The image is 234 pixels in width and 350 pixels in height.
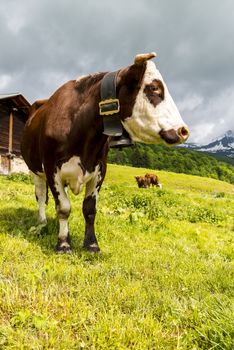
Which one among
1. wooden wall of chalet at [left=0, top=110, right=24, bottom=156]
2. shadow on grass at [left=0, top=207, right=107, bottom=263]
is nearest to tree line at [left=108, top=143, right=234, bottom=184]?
wooden wall of chalet at [left=0, top=110, right=24, bottom=156]

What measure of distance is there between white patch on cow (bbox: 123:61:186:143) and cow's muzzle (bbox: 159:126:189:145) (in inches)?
1.8

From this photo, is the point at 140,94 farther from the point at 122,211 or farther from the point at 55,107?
the point at 122,211

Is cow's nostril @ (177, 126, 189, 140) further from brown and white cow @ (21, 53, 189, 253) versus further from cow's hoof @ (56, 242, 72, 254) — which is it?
cow's hoof @ (56, 242, 72, 254)

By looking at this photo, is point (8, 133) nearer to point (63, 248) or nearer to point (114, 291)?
point (63, 248)

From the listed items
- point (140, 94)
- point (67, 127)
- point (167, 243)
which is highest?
point (140, 94)

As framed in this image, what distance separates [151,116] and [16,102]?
32.6 meters

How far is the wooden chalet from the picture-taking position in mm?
32969

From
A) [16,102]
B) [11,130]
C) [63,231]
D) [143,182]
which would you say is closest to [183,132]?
[63,231]

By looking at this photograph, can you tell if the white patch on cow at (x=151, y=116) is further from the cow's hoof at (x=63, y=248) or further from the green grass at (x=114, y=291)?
the cow's hoof at (x=63, y=248)

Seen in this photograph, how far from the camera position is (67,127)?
5164 mm

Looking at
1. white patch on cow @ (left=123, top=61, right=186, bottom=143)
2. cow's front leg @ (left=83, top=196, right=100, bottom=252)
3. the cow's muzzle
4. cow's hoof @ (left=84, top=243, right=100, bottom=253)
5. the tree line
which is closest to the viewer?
the cow's muzzle

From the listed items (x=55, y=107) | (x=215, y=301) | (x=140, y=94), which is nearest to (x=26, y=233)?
(x=55, y=107)

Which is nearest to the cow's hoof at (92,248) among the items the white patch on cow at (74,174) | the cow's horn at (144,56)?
the white patch on cow at (74,174)

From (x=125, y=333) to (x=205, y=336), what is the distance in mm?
670
